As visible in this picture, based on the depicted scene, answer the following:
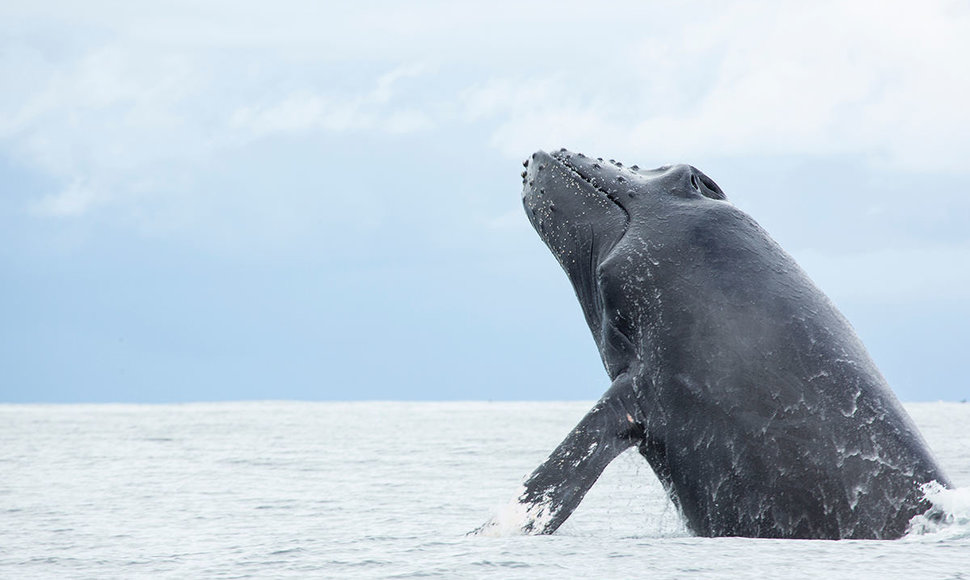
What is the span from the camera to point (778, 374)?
7.11 meters

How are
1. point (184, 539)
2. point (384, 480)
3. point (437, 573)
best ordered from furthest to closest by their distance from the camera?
point (384, 480), point (184, 539), point (437, 573)

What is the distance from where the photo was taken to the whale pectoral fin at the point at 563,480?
6938 millimetres

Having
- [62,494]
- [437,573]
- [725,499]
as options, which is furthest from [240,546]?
[62,494]

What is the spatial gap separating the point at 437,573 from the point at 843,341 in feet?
10.6

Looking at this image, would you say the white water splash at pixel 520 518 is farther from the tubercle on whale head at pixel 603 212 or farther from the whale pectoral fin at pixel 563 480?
the tubercle on whale head at pixel 603 212

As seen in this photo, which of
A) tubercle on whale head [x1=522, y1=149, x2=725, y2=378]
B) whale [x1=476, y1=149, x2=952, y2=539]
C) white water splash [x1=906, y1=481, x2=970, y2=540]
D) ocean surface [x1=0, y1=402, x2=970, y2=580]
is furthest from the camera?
tubercle on whale head [x1=522, y1=149, x2=725, y2=378]

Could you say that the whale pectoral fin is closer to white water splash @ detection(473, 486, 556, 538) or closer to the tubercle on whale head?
white water splash @ detection(473, 486, 556, 538)

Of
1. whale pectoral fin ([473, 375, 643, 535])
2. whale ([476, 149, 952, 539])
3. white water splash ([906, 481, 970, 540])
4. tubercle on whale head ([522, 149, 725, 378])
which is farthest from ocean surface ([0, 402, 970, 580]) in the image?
tubercle on whale head ([522, 149, 725, 378])

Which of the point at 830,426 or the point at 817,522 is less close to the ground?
the point at 830,426

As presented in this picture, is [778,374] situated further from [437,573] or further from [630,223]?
[437,573]

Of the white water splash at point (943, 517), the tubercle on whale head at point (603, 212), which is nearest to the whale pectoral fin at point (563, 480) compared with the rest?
the tubercle on whale head at point (603, 212)

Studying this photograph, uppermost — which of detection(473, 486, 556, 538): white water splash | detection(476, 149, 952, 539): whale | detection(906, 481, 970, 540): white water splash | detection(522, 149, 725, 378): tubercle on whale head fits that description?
detection(522, 149, 725, 378): tubercle on whale head

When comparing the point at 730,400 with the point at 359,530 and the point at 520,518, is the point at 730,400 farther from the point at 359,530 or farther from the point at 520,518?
the point at 359,530

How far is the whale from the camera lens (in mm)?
6863
